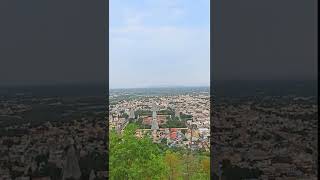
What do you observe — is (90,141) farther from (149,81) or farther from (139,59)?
(139,59)

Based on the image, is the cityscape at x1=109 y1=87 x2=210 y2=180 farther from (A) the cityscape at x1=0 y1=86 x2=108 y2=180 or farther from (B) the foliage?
(A) the cityscape at x1=0 y1=86 x2=108 y2=180

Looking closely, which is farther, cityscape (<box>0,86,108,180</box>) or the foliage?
the foliage

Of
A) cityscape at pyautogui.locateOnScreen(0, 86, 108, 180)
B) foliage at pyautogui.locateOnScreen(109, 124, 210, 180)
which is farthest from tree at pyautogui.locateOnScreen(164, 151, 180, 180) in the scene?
cityscape at pyautogui.locateOnScreen(0, 86, 108, 180)

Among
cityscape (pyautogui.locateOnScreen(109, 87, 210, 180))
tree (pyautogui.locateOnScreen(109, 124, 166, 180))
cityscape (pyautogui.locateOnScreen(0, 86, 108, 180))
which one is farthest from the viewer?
tree (pyautogui.locateOnScreen(109, 124, 166, 180))

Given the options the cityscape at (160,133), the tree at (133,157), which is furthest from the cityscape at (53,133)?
the tree at (133,157)

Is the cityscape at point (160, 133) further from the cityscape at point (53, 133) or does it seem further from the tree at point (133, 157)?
the cityscape at point (53, 133)

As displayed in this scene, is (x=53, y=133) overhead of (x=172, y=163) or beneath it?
overhead

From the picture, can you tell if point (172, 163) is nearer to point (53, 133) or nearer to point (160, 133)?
point (160, 133)

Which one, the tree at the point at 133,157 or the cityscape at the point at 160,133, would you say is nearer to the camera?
the cityscape at the point at 160,133

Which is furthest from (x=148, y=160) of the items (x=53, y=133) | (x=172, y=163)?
(x=53, y=133)

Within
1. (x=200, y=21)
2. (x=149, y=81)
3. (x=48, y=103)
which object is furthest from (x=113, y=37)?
(x=48, y=103)

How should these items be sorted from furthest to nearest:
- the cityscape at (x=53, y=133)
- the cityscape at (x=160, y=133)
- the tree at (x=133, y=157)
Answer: the tree at (x=133, y=157), the cityscape at (x=160, y=133), the cityscape at (x=53, y=133)
